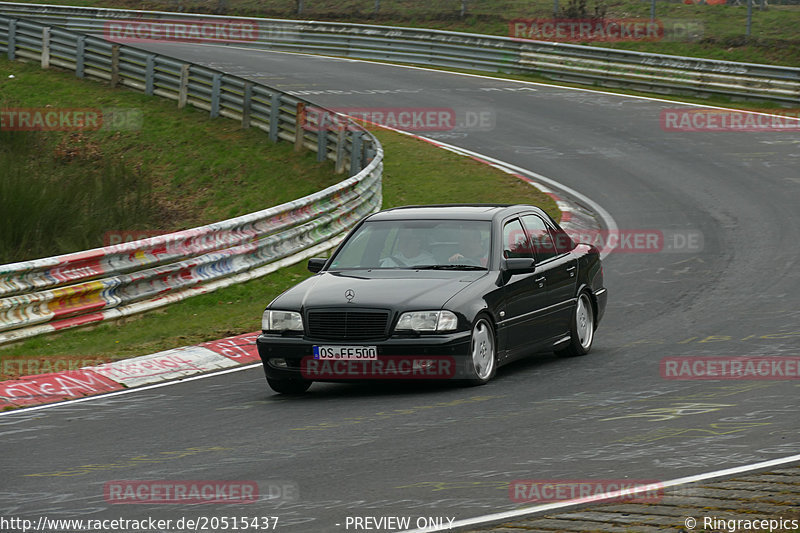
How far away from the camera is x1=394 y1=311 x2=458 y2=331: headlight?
9.56 metres

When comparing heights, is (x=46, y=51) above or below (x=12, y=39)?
below

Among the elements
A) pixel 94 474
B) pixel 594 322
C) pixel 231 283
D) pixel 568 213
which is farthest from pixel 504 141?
pixel 94 474

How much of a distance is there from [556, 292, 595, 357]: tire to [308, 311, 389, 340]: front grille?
8.56 ft

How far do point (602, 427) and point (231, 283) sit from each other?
8.26m

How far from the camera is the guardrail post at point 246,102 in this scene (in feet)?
94.3

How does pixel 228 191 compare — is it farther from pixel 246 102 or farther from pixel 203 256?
pixel 203 256

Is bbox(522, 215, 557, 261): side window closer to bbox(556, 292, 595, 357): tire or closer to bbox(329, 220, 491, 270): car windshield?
bbox(556, 292, 595, 357): tire

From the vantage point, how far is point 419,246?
10.7 metres

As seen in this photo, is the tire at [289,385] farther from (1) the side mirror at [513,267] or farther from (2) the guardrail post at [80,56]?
(2) the guardrail post at [80,56]

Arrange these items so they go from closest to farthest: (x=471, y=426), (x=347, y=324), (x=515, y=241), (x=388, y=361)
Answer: (x=471, y=426)
(x=388, y=361)
(x=347, y=324)
(x=515, y=241)

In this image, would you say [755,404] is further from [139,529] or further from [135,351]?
[135,351]

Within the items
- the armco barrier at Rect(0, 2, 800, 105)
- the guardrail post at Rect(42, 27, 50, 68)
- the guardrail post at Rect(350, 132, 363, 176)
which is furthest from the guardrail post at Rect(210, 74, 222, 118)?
the armco barrier at Rect(0, 2, 800, 105)

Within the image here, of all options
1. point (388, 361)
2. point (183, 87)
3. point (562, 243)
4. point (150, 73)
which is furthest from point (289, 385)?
point (150, 73)

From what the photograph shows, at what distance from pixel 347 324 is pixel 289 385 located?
2.62 feet
